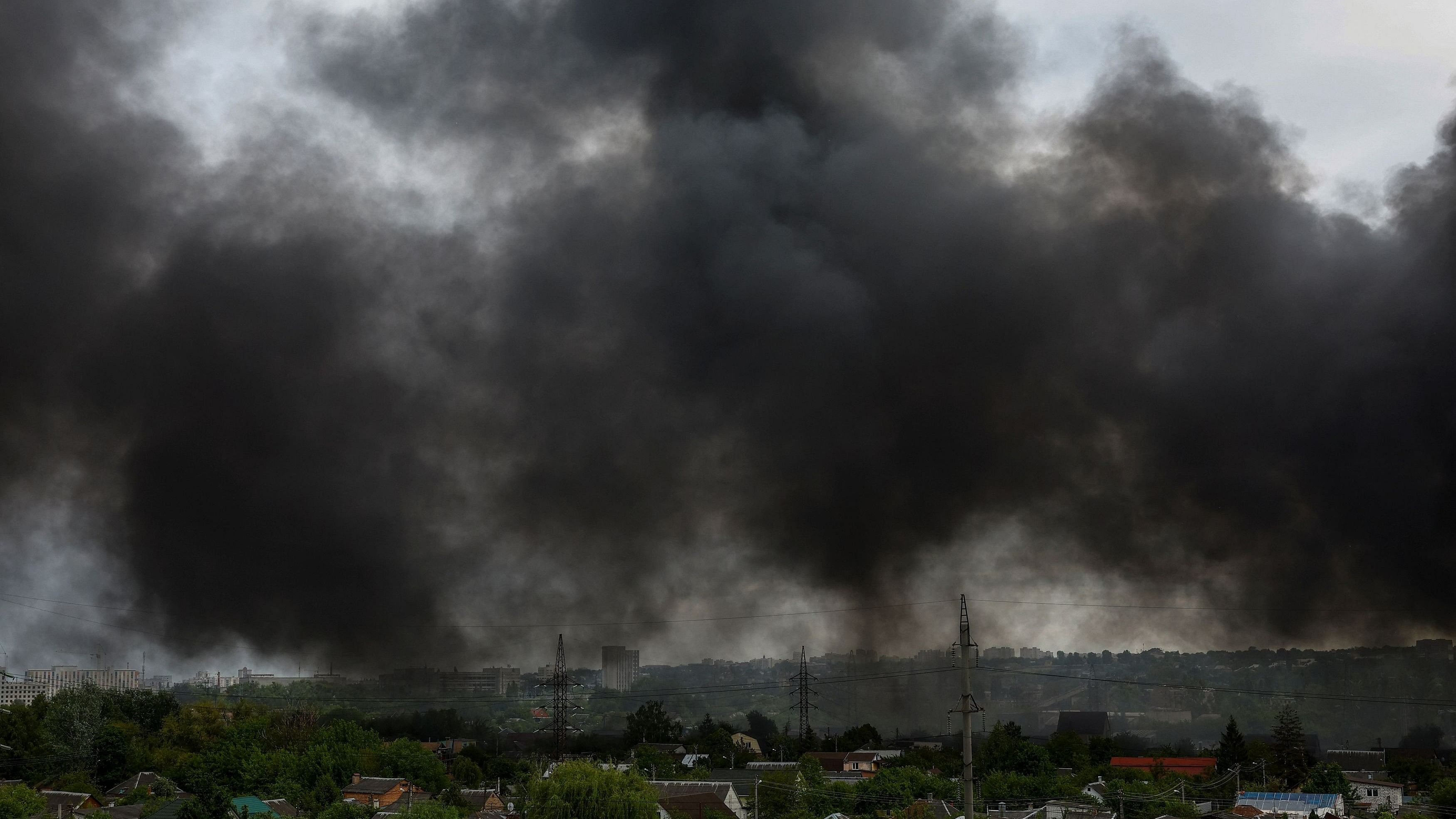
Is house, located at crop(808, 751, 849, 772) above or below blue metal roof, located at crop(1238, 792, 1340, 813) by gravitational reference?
above

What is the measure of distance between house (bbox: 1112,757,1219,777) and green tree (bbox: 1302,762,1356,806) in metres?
8.67

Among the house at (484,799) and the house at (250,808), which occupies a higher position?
the house at (250,808)

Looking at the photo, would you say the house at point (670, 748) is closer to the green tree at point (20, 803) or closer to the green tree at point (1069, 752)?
the green tree at point (1069, 752)

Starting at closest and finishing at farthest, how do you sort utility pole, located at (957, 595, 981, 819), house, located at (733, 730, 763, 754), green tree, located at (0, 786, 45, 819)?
utility pole, located at (957, 595, 981, 819) → green tree, located at (0, 786, 45, 819) → house, located at (733, 730, 763, 754)

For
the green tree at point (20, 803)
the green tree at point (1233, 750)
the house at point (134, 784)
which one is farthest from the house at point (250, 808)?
the green tree at point (1233, 750)

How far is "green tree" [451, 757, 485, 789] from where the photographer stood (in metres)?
66.6

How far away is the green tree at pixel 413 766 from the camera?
61.1m

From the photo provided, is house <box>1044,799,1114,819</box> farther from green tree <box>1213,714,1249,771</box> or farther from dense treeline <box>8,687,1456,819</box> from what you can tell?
green tree <box>1213,714,1249,771</box>

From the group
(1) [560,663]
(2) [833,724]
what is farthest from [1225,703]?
(1) [560,663]

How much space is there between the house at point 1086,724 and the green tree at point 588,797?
6874 centimetres

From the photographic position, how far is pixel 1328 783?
57.9 m

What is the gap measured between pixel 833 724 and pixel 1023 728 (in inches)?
1160

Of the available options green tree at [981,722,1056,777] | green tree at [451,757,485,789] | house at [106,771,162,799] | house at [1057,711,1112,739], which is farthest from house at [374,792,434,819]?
house at [1057,711,1112,739]

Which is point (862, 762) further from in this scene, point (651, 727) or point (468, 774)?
point (651, 727)
